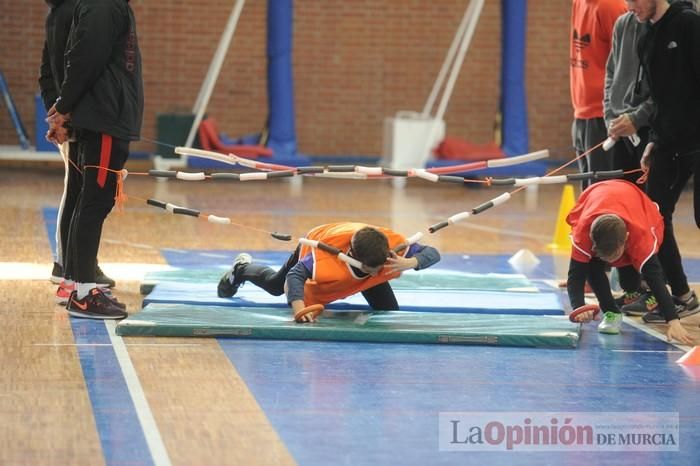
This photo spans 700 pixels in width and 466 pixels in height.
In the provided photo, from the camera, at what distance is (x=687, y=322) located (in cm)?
671

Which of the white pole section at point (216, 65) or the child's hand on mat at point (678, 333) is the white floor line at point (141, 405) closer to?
the child's hand on mat at point (678, 333)

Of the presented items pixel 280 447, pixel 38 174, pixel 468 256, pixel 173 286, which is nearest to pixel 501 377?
pixel 280 447

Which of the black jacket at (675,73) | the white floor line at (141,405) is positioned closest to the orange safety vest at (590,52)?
the black jacket at (675,73)

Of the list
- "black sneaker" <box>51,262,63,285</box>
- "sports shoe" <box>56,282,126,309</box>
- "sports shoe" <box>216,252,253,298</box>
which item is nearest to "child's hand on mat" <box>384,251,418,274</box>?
"sports shoe" <box>216,252,253,298</box>

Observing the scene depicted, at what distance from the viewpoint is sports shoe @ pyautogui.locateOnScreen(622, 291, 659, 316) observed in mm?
6836

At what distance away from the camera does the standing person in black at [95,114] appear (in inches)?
236

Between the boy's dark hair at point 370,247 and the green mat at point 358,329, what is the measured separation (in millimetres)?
363

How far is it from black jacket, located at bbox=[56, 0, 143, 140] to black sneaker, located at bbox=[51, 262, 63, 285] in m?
1.35

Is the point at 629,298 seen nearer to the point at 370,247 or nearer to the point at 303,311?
the point at 370,247

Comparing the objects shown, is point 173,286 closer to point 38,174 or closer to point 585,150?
point 585,150

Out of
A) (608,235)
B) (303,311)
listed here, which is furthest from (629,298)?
(303,311)

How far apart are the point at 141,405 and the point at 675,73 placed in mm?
3418

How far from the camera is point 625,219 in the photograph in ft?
19.6

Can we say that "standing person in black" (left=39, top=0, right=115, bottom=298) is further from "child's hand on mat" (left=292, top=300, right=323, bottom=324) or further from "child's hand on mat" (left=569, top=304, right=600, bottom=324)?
"child's hand on mat" (left=569, top=304, right=600, bottom=324)
